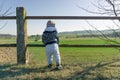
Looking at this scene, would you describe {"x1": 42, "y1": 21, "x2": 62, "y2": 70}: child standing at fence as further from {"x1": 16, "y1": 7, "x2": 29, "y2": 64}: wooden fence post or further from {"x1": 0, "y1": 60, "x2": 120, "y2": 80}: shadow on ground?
{"x1": 16, "y1": 7, "x2": 29, "y2": 64}: wooden fence post

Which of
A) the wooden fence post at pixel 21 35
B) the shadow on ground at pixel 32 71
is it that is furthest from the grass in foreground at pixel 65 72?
the wooden fence post at pixel 21 35

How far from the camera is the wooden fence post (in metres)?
7.56

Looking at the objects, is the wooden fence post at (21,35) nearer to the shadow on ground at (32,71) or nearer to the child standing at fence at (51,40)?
the shadow on ground at (32,71)

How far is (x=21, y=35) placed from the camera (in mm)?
7605

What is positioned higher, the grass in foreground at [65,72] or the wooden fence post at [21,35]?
the wooden fence post at [21,35]

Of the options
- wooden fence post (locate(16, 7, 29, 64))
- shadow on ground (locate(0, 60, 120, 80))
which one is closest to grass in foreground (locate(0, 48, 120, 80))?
shadow on ground (locate(0, 60, 120, 80))

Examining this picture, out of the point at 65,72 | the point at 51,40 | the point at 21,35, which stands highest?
the point at 21,35

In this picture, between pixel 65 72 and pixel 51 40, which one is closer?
pixel 65 72

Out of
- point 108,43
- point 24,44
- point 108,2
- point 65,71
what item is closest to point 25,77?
point 65,71

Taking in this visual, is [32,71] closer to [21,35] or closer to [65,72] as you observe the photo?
[65,72]

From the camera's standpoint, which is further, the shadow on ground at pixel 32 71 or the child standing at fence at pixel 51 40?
the child standing at fence at pixel 51 40

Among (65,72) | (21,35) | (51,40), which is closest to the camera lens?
(65,72)

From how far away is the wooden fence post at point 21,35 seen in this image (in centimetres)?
756

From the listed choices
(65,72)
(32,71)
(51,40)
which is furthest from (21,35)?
(65,72)
